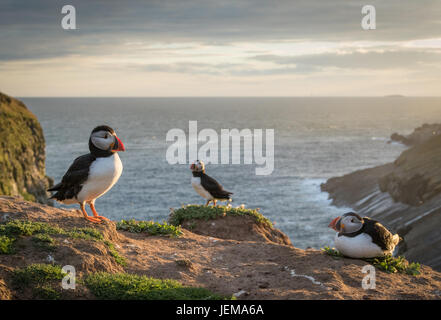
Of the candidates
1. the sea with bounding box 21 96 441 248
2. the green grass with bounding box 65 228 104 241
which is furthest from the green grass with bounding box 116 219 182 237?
the sea with bounding box 21 96 441 248

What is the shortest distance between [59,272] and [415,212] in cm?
4193

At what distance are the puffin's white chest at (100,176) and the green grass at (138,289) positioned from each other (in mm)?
2355

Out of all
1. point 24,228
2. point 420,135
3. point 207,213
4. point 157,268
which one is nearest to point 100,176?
point 24,228

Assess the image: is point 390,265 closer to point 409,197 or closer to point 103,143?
point 103,143

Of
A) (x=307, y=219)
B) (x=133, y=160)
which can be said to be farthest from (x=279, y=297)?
(x=133, y=160)

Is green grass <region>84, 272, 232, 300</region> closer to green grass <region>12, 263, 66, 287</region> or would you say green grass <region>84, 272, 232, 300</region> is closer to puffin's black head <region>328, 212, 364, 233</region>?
green grass <region>12, 263, 66, 287</region>

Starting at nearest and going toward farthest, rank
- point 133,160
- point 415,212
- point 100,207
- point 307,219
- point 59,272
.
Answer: point 59,272
point 415,212
point 307,219
point 100,207
point 133,160

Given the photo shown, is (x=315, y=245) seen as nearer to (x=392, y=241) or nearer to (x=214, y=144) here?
(x=392, y=241)

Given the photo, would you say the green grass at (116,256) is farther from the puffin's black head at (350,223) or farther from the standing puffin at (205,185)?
the standing puffin at (205,185)

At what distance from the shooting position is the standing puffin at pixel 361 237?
11.3 metres

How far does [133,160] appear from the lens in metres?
106

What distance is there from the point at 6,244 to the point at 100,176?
262cm

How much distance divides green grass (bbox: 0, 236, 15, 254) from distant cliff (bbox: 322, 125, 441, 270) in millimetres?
26734

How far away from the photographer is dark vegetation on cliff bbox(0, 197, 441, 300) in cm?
905
